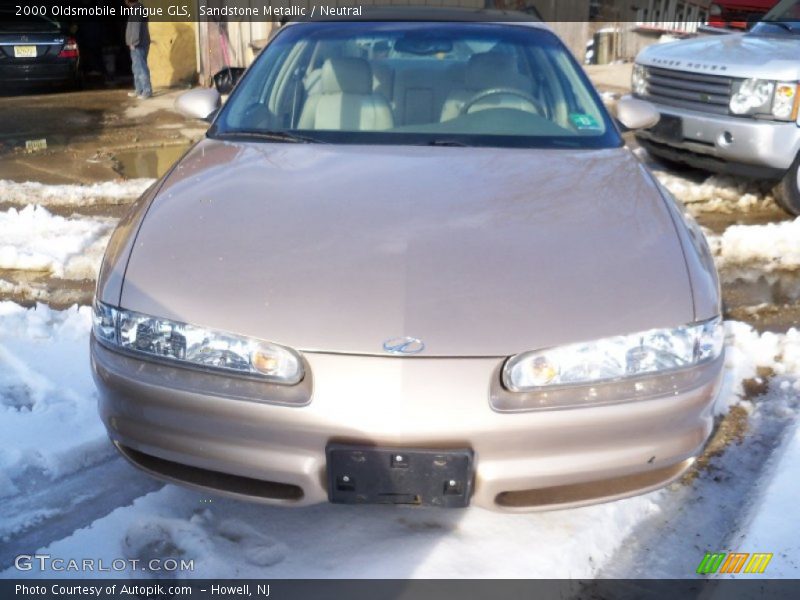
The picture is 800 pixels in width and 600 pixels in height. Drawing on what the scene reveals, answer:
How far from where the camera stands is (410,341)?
6.89ft

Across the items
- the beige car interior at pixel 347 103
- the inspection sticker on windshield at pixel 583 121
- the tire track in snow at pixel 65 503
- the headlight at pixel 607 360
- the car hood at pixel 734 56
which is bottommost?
the tire track in snow at pixel 65 503

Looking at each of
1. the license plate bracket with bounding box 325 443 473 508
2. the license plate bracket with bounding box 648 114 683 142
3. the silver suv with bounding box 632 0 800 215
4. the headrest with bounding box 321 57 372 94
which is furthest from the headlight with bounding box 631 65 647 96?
the license plate bracket with bounding box 325 443 473 508

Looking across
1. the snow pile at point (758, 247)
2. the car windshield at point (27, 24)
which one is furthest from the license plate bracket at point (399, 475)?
the car windshield at point (27, 24)

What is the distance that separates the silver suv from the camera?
19.3ft

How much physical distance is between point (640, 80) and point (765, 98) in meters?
1.44

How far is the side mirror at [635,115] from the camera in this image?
3717 mm

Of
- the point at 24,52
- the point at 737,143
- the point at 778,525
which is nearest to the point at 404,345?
the point at 778,525

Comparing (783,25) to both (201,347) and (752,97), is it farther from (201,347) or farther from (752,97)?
(201,347)

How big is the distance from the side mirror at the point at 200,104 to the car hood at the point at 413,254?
84cm

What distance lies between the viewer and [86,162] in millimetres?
7730

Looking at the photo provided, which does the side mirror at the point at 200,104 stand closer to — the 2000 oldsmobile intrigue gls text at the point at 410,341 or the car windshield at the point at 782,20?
the 2000 oldsmobile intrigue gls text at the point at 410,341

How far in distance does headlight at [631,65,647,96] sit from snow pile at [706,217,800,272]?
196cm

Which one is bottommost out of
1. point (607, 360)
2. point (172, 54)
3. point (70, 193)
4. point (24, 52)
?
point (70, 193)

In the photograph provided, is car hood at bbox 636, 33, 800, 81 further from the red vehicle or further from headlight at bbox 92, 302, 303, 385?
the red vehicle
